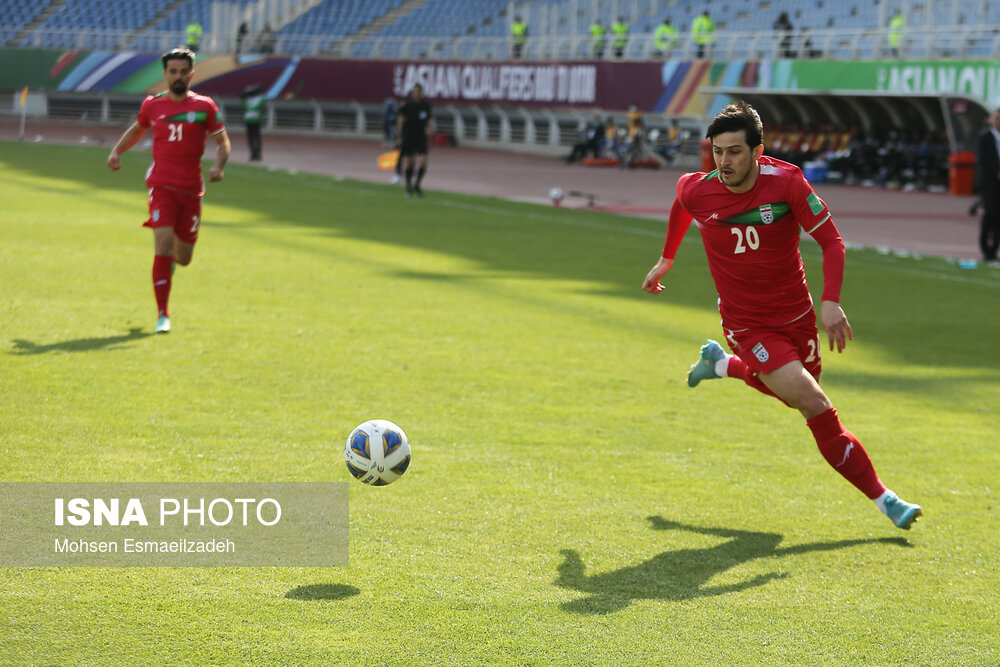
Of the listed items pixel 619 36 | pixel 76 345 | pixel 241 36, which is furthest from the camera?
pixel 241 36

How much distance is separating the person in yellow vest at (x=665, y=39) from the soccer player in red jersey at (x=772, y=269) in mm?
34744

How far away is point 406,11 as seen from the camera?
175 feet

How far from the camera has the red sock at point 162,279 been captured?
10828mm

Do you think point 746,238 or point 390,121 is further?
point 390,121

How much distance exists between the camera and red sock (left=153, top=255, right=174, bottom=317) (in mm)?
10828

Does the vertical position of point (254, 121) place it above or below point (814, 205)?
below

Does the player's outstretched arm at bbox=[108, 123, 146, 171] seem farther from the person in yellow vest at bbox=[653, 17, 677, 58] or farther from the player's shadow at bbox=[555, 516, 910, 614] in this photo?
the person in yellow vest at bbox=[653, 17, 677, 58]

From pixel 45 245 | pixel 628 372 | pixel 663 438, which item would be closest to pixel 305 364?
pixel 628 372

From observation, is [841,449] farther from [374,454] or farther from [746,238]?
[374,454]

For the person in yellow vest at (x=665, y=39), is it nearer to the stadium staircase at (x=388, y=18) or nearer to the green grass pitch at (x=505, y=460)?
the stadium staircase at (x=388, y=18)

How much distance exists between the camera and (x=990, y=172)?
58.5 ft

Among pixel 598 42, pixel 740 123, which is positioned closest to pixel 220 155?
pixel 740 123

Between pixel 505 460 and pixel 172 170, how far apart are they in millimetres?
4941

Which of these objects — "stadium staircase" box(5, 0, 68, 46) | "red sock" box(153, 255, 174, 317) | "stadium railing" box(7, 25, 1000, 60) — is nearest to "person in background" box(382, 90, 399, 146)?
"stadium railing" box(7, 25, 1000, 60)
